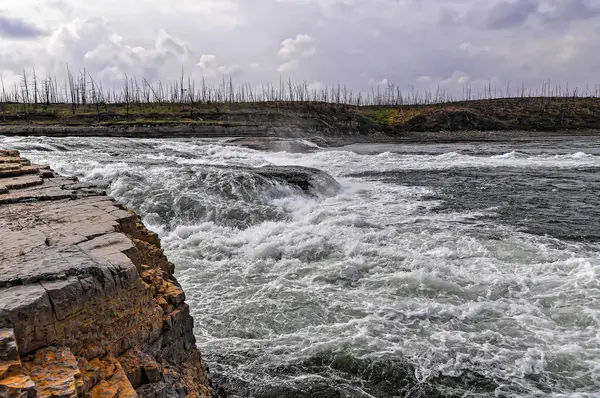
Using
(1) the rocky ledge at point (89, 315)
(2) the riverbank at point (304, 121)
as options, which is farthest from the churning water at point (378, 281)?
(2) the riverbank at point (304, 121)

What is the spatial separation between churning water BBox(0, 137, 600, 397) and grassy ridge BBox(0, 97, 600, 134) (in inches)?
1679

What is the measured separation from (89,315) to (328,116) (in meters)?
68.4

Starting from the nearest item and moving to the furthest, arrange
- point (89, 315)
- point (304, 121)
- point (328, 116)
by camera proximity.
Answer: point (89, 315), point (304, 121), point (328, 116)

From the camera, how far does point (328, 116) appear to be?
2763 inches

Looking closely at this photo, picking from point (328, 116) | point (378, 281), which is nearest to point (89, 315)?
point (378, 281)

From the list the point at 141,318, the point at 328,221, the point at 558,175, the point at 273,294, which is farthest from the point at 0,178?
the point at 558,175

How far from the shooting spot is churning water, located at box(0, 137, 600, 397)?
571cm

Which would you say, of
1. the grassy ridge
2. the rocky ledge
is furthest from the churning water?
the grassy ridge

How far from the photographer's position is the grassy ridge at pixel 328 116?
58.9 metres

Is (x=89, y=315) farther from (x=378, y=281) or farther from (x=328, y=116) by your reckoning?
(x=328, y=116)

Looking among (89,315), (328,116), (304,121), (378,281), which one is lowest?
(378,281)

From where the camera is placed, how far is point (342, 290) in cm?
824

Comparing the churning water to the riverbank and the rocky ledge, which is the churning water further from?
the riverbank

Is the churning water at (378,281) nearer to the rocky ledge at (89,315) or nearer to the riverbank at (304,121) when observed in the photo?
the rocky ledge at (89,315)
